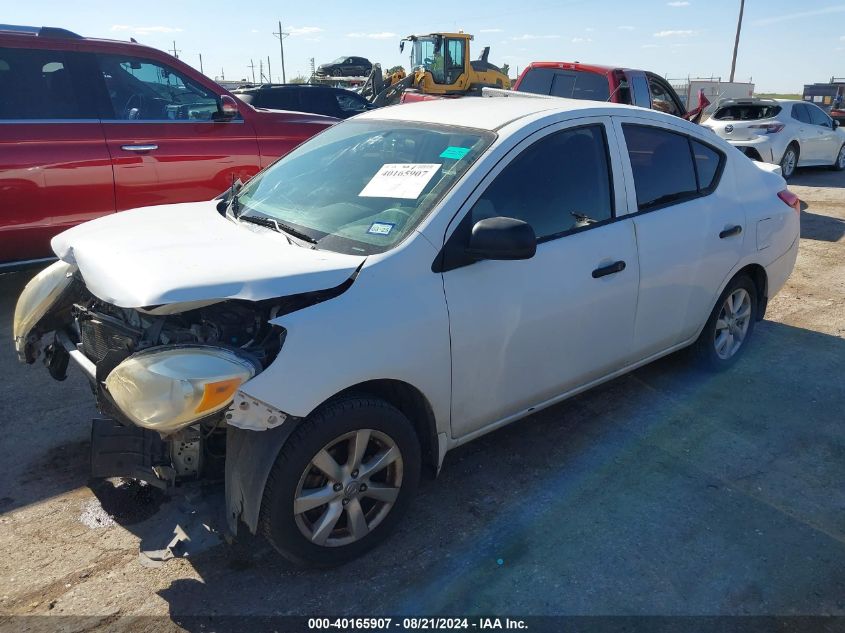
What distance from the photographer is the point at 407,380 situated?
2754mm

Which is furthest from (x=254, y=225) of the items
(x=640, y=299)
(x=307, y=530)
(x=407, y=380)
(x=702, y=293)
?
(x=702, y=293)

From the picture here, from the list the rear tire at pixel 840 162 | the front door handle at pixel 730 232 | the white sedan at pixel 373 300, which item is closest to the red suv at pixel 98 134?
the white sedan at pixel 373 300

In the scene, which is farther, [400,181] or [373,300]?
[400,181]

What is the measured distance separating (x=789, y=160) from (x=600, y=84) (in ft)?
19.1

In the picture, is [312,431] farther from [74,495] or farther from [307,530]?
[74,495]

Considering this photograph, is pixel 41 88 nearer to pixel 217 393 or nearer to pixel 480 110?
pixel 480 110

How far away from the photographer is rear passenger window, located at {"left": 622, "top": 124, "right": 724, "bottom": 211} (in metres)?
3.77

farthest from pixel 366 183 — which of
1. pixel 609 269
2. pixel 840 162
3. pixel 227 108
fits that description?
pixel 840 162

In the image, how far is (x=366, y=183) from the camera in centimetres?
329

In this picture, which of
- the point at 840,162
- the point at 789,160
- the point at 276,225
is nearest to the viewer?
the point at 276,225

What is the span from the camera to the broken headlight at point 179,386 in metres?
2.32

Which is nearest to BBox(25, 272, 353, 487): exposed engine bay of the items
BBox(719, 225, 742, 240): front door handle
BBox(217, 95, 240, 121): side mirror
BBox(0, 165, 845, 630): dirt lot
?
BBox(0, 165, 845, 630): dirt lot

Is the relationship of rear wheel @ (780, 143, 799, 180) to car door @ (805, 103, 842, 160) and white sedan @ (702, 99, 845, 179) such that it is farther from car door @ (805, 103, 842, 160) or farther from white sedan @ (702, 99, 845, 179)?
car door @ (805, 103, 842, 160)

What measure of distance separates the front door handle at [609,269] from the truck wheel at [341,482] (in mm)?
1245
